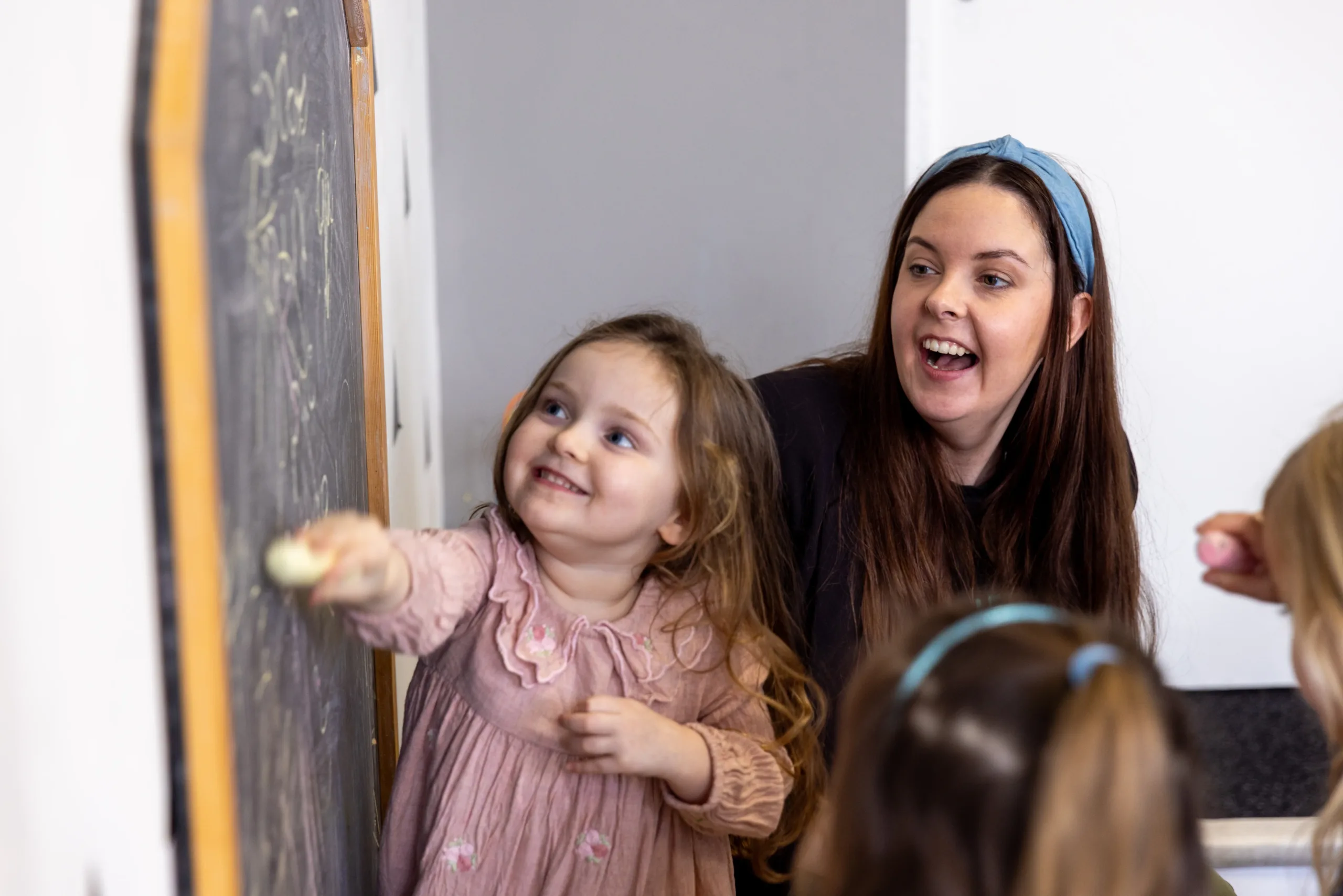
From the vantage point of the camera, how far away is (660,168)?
1955 mm

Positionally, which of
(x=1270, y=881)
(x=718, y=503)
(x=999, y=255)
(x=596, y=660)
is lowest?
(x=1270, y=881)

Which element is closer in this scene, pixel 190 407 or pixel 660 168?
pixel 190 407

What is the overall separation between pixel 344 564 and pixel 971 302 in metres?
0.82

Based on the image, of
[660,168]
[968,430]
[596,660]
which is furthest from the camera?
[660,168]

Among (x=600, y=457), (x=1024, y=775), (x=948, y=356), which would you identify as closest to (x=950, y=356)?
(x=948, y=356)

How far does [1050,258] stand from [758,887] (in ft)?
2.60

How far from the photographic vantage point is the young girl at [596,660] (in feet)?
3.37

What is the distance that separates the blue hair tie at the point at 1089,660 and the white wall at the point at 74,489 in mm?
436

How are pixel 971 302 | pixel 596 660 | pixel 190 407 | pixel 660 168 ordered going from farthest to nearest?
pixel 660 168 → pixel 971 302 → pixel 596 660 → pixel 190 407

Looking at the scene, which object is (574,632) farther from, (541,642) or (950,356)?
(950,356)

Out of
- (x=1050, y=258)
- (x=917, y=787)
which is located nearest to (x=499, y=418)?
(x=1050, y=258)

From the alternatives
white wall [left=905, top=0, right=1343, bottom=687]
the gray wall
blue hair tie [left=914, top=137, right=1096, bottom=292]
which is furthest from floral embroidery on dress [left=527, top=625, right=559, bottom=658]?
white wall [left=905, top=0, right=1343, bottom=687]

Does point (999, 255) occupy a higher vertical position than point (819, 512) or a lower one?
higher

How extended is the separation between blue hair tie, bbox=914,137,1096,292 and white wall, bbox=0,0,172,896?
1091mm
